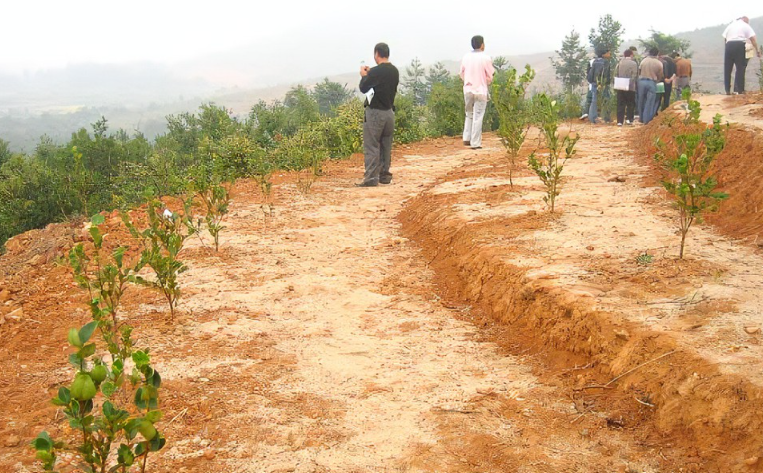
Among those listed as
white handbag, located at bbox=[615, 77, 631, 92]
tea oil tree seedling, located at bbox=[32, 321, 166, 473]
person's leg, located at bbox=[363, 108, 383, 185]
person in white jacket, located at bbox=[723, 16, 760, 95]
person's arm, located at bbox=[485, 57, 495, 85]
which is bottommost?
tea oil tree seedling, located at bbox=[32, 321, 166, 473]

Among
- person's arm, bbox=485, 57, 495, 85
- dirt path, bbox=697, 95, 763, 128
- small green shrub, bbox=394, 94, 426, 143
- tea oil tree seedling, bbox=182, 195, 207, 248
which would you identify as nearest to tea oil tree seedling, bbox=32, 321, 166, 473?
tea oil tree seedling, bbox=182, 195, 207, 248

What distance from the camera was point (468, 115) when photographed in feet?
36.4

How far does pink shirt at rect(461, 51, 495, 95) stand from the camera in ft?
33.2

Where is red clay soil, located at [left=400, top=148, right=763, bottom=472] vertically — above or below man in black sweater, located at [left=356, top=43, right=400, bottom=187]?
below

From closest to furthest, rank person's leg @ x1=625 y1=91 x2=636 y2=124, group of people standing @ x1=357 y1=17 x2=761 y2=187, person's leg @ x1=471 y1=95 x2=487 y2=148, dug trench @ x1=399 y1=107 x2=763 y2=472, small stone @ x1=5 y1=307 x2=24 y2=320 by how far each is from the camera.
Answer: dug trench @ x1=399 y1=107 x2=763 y2=472, small stone @ x1=5 y1=307 x2=24 y2=320, group of people standing @ x1=357 y1=17 x2=761 y2=187, person's leg @ x1=471 y1=95 x2=487 y2=148, person's leg @ x1=625 y1=91 x2=636 y2=124

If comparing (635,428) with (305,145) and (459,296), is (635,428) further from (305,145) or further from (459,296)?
(305,145)

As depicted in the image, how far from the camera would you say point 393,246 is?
19.2 ft

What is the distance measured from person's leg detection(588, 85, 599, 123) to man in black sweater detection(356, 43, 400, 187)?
6.90m

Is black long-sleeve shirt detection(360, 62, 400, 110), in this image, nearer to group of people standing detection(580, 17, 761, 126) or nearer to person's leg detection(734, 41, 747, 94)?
group of people standing detection(580, 17, 761, 126)

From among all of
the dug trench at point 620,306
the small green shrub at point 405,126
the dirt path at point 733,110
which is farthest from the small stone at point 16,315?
the small green shrub at point 405,126

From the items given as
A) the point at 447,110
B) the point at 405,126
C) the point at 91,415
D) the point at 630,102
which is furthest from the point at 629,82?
the point at 91,415

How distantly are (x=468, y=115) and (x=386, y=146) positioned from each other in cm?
319

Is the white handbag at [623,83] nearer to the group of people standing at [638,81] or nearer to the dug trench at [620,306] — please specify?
the group of people standing at [638,81]

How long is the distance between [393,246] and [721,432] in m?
3.65
